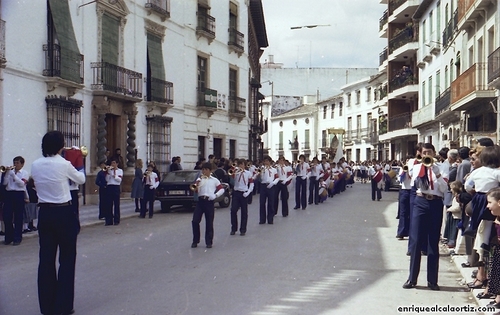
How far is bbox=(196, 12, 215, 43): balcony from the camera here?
97.2ft

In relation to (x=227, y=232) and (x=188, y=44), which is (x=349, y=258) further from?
(x=188, y=44)

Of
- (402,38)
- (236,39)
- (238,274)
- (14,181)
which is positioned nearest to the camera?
(238,274)

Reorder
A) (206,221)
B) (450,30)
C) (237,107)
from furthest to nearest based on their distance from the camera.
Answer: (237,107)
(450,30)
(206,221)

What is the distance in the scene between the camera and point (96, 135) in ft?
71.2

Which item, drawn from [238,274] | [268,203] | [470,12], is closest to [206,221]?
[238,274]

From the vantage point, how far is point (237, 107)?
3469 centimetres

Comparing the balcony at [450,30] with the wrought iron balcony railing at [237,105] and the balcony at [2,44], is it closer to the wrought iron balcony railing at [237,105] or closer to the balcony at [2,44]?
the wrought iron balcony railing at [237,105]

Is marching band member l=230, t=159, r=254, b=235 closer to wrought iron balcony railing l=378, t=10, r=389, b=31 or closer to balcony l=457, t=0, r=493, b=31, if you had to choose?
balcony l=457, t=0, r=493, b=31

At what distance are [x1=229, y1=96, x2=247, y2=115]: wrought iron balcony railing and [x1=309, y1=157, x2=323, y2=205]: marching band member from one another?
11.8 metres

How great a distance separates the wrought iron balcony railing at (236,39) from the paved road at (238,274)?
812 inches

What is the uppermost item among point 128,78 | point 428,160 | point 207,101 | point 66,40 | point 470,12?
point 470,12

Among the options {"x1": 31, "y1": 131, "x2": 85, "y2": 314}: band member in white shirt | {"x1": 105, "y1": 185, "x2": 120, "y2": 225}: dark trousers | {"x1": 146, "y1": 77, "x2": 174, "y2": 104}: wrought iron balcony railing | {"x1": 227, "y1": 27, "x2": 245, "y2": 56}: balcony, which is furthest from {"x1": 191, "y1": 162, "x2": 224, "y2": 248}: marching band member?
{"x1": 227, "y1": 27, "x2": 245, "y2": 56}: balcony

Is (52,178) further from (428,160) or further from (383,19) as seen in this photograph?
(383,19)

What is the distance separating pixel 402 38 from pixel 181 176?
1072 inches
